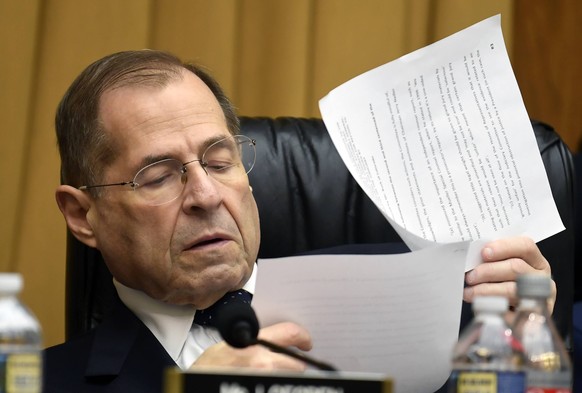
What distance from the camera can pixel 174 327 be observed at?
5.73 feet

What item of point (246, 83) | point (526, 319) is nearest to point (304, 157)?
point (246, 83)

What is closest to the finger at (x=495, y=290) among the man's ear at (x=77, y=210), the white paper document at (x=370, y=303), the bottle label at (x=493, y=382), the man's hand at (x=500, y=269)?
the man's hand at (x=500, y=269)

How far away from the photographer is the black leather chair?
1.86 m

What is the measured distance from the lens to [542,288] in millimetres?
1035

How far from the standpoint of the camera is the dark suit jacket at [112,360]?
1.62m

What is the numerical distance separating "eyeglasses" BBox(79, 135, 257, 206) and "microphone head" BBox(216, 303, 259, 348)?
0.69m

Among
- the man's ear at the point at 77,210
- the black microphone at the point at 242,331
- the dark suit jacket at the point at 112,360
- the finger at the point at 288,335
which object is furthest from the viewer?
the man's ear at the point at 77,210

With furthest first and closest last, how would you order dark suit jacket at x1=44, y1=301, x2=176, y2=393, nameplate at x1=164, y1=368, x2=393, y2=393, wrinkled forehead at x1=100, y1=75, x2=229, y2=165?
wrinkled forehead at x1=100, y1=75, x2=229, y2=165 < dark suit jacket at x1=44, y1=301, x2=176, y2=393 < nameplate at x1=164, y1=368, x2=393, y2=393

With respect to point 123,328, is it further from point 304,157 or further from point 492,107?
point 492,107

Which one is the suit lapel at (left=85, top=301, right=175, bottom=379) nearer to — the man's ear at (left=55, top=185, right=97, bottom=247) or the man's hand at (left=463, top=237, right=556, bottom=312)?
the man's ear at (left=55, top=185, right=97, bottom=247)

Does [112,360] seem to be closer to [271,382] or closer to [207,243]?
[207,243]

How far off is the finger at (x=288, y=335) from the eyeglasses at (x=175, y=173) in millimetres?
477

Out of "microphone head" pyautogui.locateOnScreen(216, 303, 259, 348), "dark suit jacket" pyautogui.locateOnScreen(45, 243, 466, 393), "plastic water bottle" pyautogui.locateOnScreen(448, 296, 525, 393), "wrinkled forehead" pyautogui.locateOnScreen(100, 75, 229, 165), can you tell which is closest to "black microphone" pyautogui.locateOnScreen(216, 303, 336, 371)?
"microphone head" pyautogui.locateOnScreen(216, 303, 259, 348)

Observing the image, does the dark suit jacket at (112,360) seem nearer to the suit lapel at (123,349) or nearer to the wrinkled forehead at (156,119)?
the suit lapel at (123,349)
